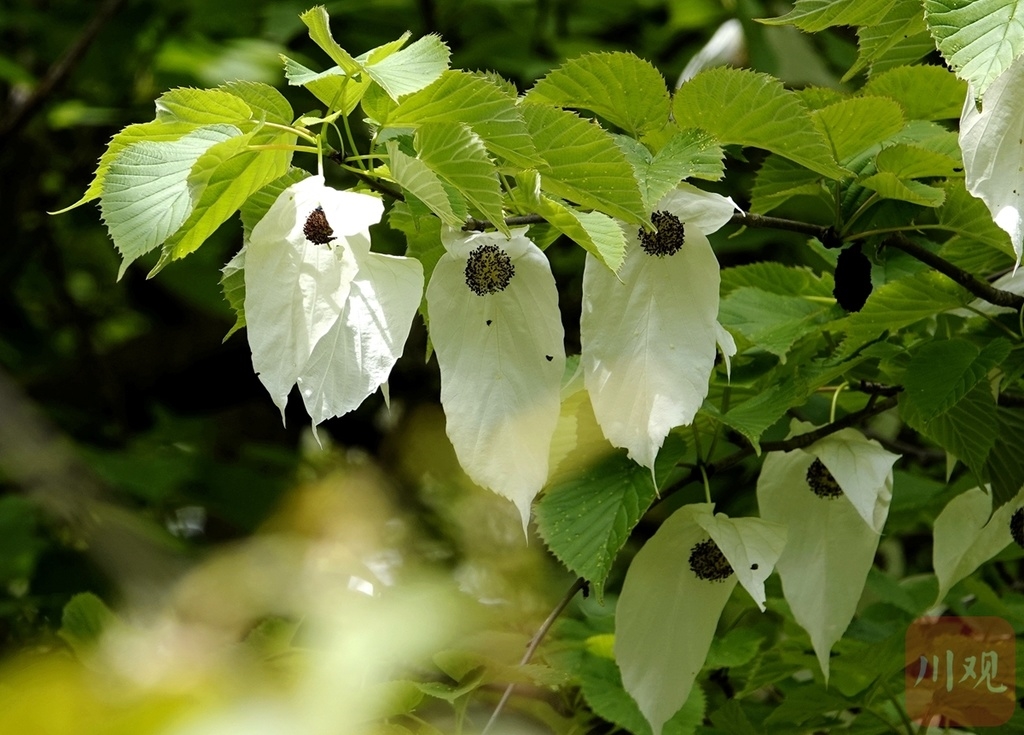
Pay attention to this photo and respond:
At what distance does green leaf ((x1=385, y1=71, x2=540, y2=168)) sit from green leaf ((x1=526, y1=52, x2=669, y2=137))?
0.08 metres

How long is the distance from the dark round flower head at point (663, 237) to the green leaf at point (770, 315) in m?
0.17

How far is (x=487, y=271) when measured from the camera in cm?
57

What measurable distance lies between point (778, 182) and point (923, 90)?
0.46 feet

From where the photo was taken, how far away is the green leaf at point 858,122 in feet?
2.16

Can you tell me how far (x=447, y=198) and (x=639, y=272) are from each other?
115 millimetres

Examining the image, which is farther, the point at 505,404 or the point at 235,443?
the point at 235,443

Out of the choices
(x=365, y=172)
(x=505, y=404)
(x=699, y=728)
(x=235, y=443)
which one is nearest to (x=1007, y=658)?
(x=699, y=728)

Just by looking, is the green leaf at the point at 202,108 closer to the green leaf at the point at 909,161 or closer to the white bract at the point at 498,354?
the white bract at the point at 498,354

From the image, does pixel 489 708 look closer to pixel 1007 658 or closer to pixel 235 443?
pixel 1007 658

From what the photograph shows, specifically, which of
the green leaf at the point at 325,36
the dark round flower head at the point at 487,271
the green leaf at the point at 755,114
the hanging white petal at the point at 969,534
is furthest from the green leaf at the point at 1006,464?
the green leaf at the point at 325,36

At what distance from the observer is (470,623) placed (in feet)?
2.77

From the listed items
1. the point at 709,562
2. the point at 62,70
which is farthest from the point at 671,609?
the point at 62,70

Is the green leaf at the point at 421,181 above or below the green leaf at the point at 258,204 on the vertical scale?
above

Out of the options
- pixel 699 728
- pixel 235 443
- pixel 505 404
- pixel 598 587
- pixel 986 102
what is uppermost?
pixel 986 102
